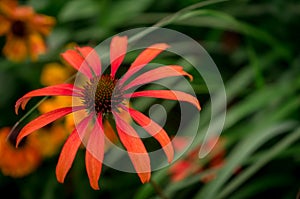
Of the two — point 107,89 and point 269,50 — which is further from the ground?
point 269,50

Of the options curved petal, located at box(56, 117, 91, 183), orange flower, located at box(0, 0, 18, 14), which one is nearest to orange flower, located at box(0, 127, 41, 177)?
orange flower, located at box(0, 0, 18, 14)

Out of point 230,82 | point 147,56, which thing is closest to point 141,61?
point 147,56

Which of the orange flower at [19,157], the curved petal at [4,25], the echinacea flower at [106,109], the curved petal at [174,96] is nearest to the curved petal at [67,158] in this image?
the echinacea flower at [106,109]

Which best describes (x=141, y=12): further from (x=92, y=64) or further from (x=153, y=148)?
(x=92, y=64)

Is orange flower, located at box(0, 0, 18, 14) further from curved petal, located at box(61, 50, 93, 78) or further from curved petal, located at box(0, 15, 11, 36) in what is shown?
curved petal, located at box(61, 50, 93, 78)

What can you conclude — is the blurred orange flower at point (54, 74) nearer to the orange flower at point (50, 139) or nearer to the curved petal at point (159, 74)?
the orange flower at point (50, 139)

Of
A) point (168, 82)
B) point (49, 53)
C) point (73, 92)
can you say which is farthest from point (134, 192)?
point (73, 92)
